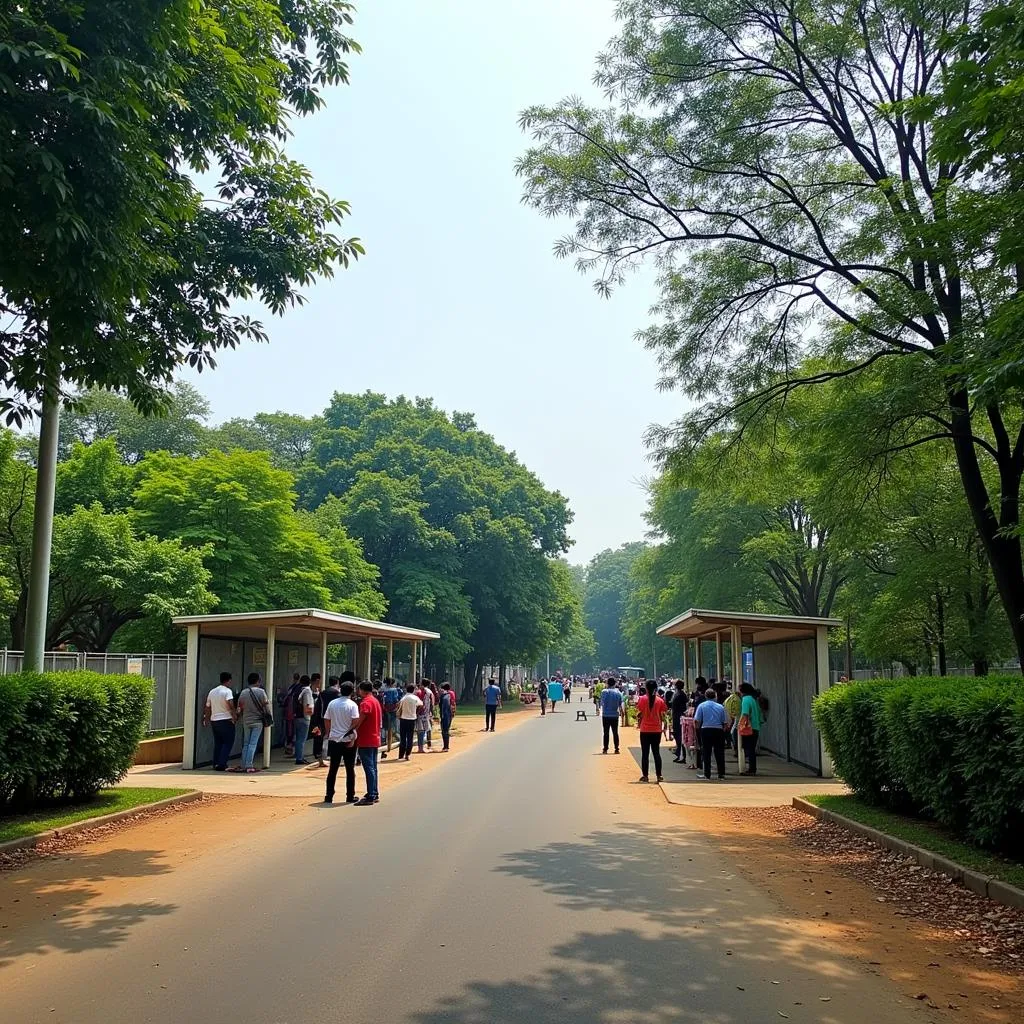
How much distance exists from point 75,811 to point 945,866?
10043 millimetres

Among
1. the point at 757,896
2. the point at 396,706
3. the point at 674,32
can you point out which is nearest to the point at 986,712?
the point at 757,896

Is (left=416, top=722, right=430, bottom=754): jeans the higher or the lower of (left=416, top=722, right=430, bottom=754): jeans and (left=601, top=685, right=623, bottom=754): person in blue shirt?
the lower

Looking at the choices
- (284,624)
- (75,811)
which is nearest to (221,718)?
(284,624)

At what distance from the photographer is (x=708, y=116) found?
1436 cm

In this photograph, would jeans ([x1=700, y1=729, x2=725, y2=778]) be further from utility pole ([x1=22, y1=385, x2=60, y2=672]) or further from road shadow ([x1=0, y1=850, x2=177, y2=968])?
utility pole ([x1=22, y1=385, x2=60, y2=672])

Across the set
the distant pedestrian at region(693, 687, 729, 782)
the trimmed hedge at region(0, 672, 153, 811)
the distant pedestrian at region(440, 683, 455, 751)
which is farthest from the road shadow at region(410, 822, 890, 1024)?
the distant pedestrian at region(440, 683, 455, 751)

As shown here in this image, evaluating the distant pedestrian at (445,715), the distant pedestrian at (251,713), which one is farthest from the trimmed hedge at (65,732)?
the distant pedestrian at (445,715)

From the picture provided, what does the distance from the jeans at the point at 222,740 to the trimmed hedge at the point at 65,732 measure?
12.8ft

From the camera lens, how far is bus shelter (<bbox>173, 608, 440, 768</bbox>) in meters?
17.7

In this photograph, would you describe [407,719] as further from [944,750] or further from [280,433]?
[280,433]

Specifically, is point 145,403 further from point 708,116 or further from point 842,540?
point 842,540

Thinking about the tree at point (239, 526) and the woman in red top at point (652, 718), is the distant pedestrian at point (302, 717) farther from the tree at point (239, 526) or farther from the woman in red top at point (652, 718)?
A: the tree at point (239, 526)

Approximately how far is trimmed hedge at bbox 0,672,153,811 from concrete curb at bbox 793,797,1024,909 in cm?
953

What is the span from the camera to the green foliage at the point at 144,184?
23.2 ft
